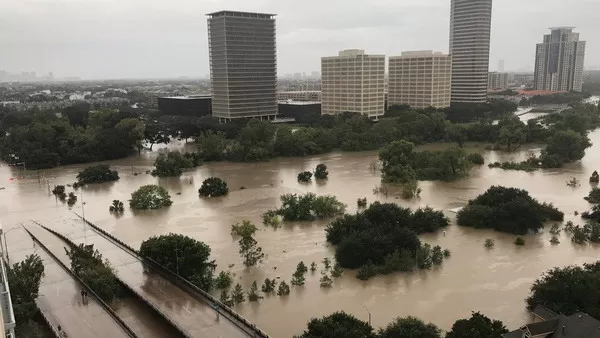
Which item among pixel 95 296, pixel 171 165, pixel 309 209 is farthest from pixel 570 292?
pixel 171 165

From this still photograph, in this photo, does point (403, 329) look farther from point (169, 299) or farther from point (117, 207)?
point (117, 207)

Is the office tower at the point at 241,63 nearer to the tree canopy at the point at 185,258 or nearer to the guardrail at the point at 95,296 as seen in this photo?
the guardrail at the point at 95,296

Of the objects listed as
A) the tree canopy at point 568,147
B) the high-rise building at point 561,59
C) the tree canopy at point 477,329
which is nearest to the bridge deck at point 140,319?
the tree canopy at point 477,329

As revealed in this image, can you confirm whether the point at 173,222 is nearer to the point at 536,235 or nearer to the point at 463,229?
the point at 463,229

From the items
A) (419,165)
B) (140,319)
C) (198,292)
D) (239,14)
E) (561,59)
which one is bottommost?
(140,319)

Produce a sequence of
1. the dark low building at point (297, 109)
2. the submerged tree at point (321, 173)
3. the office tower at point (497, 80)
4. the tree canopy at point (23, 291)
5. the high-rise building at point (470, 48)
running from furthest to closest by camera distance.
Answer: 1. the office tower at point (497, 80)
2. the high-rise building at point (470, 48)
3. the dark low building at point (297, 109)
4. the submerged tree at point (321, 173)
5. the tree canopy at point (23, 291)

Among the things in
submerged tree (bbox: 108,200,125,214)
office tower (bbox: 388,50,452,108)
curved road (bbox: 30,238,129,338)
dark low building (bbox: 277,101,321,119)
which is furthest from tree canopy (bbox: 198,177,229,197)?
office tower (bbox: 388,50,452,108)

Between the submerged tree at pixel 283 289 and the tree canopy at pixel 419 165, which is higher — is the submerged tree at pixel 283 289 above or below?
below
